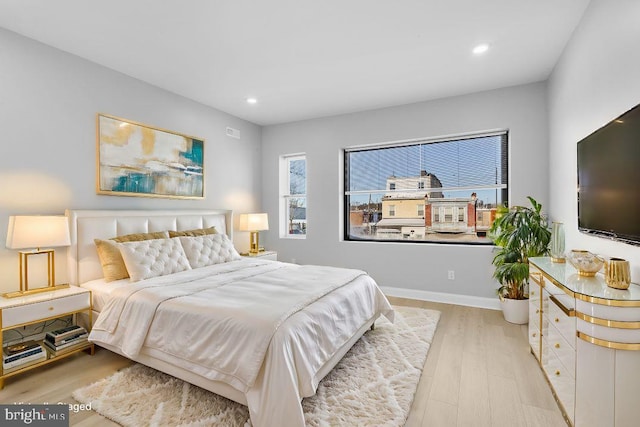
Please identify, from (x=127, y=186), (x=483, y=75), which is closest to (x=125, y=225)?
(x=127, y=186)

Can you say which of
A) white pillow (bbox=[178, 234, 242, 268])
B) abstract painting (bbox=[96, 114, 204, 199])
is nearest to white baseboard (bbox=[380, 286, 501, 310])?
white pillow (bbox=[178, 234, 242, 268])

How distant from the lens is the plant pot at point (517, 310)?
10.8 ft

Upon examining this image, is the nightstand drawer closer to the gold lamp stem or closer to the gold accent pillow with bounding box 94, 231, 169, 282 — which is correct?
the gold accent pillow with bounding box 94, 231, 169, 282

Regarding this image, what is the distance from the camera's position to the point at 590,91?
2299mm

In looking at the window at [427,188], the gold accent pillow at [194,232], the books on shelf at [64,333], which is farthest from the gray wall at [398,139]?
the books on shelf at [64,333]

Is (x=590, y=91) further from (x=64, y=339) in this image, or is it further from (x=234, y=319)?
(x=64, y=339)

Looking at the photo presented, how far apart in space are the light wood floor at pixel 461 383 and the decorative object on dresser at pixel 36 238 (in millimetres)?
682

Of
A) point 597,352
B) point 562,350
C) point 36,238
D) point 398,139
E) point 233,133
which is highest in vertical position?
point 233,133

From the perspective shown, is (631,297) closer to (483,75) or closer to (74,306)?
(483,75)

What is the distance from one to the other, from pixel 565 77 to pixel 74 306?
15.7 feet

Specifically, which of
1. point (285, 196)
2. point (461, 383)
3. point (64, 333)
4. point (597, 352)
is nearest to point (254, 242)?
point (285, 196)

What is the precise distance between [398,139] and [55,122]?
389 centimetres

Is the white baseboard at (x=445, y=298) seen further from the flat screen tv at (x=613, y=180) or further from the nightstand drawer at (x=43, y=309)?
the nightstand drawer at (x=43, y=309)

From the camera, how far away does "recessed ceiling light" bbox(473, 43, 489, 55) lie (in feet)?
9.14
